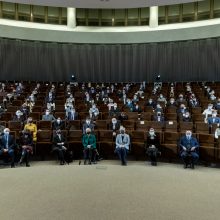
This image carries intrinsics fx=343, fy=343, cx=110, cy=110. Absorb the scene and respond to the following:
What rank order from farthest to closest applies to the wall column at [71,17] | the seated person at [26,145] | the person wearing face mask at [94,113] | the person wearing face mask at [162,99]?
the wall column at [71,17] < the person wearing face mask at [162,99] < the person wearing face mask at [94,113] < the seated person at [26,145]

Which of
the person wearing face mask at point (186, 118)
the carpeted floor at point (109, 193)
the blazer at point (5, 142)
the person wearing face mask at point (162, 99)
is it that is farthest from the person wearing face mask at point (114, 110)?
the blazer at point (5, 142)

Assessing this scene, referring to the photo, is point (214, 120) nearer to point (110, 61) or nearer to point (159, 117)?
point (159, 117)

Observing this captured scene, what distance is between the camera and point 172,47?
1925cm

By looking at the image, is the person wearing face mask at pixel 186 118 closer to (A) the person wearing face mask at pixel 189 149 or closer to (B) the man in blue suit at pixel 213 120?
(B) the man in blue suit at pixel 213 120

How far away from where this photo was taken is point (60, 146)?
871 cm

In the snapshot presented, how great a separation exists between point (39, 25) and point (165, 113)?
34.0 feet

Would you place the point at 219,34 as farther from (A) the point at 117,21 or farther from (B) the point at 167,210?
(B) the point at 167,210

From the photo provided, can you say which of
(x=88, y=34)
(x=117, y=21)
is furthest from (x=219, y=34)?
(x=88, y=34)

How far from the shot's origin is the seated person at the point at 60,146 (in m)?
8.55

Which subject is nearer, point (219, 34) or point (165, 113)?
point (165, 113)

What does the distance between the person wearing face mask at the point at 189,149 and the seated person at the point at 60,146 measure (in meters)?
2.91

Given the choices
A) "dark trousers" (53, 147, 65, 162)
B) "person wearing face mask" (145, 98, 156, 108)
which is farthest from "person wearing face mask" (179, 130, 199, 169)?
"person wearing face mask" (145, 98, 156, 108)

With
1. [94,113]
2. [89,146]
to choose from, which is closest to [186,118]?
[94,113]

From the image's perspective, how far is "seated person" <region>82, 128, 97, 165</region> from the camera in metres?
8.66
